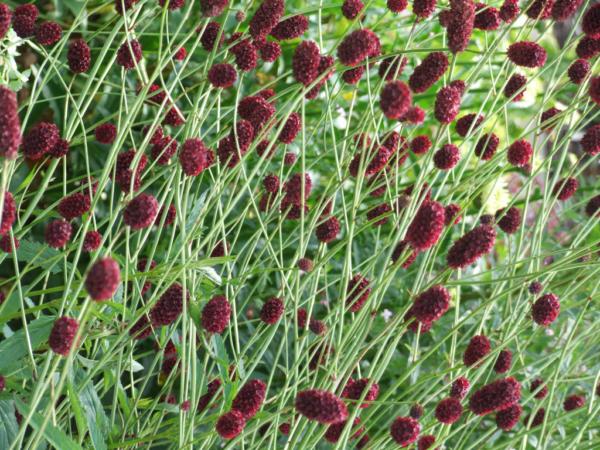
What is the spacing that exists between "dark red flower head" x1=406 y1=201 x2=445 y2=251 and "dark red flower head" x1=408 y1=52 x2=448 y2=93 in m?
0.12

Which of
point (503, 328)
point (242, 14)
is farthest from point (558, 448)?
point (242, 14)

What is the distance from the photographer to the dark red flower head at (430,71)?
64 centimetres

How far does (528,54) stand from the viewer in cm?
72

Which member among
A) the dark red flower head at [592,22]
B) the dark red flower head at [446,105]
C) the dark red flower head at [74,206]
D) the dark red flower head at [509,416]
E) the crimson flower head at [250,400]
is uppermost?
the dark red flower head at [592,22]

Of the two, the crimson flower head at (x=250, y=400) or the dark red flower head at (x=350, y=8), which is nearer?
the crimson flower head at (x=250, y=400)

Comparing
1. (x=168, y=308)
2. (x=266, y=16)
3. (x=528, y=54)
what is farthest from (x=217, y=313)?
(x=528, y=54)

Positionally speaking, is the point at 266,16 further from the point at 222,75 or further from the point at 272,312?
the point at 272,312

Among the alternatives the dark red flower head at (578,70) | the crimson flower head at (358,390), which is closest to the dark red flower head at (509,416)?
the crimson flower head at (358,390)

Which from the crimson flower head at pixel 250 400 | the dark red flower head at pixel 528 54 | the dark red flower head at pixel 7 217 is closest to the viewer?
the dark red flower head at pixel 7 217

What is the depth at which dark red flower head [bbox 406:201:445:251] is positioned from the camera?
0.56 metres

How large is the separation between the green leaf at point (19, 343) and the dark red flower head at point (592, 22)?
521 millimetres

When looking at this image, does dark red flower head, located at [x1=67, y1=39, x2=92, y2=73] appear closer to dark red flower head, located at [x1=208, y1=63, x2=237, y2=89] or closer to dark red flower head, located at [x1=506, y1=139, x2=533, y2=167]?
dark red flower head, located at [x1=208, y1=63, x2=237, y2=89]

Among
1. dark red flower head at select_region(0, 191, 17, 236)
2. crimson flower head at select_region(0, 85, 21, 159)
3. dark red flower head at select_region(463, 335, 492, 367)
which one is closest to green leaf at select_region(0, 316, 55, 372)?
dark red flower head at select_region(0, 191, 17, 236)

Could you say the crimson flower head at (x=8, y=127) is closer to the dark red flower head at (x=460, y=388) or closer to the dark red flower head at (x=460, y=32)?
the dark red flower head at (x=460, y=32)
